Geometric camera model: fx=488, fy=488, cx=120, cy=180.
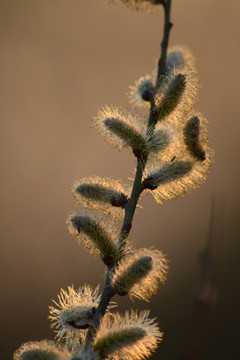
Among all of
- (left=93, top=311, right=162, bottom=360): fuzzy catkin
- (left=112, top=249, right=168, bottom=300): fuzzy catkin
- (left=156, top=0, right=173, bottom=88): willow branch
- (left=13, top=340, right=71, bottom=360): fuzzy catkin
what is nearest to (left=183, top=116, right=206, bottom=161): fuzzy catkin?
(left=156, top=0, right=173, bottom=88): willow branch

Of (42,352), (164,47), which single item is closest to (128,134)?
(164,47)

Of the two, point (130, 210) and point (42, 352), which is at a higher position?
point (130, 210)

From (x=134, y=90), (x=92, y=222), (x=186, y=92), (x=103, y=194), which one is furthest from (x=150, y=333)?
(x=134, y=90)

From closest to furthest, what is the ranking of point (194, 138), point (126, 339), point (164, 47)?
point (126, 339), point (194, 138), point (164, 47)

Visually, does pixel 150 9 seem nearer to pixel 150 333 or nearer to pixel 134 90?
pixel 134 90

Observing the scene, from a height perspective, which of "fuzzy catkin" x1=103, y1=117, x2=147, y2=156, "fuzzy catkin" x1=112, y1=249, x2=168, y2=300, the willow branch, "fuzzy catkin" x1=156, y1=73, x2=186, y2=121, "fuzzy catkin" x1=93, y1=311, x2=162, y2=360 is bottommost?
"fuzzy catkin" x1=93, y1=311, x2=162, y2=360

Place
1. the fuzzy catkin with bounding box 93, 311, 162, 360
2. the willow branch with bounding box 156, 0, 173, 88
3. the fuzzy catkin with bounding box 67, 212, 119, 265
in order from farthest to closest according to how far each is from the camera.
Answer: the willow branch with bounding box 156, 0, 173, 88 < the fuzzy catkin with bounding box 67, 212, 119, 265 < the fuzzy catkin with bounding box 93, 311, 162, 360

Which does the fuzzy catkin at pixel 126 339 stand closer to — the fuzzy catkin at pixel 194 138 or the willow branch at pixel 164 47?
the fuzzy catkin at pixel 194 138

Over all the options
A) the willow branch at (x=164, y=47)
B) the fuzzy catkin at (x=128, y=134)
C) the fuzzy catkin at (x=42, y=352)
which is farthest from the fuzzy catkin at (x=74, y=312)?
the willow branch at (x=164, y=47)

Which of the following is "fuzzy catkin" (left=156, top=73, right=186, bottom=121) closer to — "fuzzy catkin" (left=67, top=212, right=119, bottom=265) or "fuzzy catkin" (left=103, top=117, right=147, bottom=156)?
"fuzzy catkin" (left=103, top=117, right=147, bottom=156)

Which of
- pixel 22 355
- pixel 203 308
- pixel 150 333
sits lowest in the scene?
pixel 22 355

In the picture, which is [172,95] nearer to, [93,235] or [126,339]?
[93,235]
